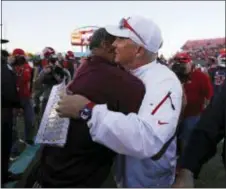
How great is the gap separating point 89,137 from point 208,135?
0.63 m

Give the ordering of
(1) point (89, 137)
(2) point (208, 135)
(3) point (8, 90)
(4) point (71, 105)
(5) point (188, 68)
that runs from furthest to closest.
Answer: (5) point (188, 68), (3) point (8, 90), (2) point (208, 135), (1) point (89, 137), (4) point (71, 105)

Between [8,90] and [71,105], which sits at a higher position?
[71,105]

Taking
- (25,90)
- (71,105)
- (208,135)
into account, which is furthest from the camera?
(25,90)

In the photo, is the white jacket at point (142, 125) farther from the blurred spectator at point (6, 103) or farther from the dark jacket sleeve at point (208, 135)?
the blurred spectator at point (6, 103)

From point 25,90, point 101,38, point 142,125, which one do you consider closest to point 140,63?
point 101,38

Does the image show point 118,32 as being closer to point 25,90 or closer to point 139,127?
point 139,127

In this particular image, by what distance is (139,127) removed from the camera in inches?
65.6

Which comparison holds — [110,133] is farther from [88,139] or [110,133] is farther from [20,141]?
[20,141]

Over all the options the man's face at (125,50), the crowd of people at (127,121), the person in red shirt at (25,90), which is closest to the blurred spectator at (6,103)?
the crowd of people at (127,121)

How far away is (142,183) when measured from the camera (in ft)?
6.70

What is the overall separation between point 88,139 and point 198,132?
601mm

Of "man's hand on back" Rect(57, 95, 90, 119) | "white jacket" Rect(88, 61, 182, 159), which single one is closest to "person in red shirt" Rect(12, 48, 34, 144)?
"man's hand on back" Rect(57, 95, 90, 119)

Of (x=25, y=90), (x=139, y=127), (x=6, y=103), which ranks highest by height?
(x=139, y=127)

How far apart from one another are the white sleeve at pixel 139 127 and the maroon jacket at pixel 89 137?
135mm
